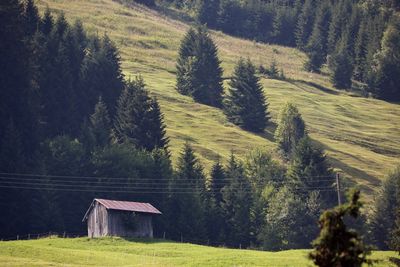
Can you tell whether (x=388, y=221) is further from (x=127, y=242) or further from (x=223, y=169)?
(x=127, y=242)

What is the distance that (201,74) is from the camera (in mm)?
161000

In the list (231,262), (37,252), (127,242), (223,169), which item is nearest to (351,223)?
(223,169)

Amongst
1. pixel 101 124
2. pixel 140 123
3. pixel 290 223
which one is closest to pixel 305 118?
pixel 140 123

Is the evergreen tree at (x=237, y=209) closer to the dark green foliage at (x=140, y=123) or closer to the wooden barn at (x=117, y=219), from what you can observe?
the wooden barn at (x=117, y=219)

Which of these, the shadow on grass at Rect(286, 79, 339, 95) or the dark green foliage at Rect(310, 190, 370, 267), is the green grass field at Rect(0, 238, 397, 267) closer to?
the dark green foliage at Rect(310, 190, 370, 267)

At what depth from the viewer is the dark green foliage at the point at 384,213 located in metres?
101

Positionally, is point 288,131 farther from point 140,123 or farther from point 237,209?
point 237,209

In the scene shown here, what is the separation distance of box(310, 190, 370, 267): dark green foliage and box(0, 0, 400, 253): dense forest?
64967 millimetres

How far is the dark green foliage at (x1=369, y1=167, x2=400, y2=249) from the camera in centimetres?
10106

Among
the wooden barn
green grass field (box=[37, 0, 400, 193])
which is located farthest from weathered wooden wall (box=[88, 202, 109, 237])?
green grass field (box=[37, 0, 400, 193])

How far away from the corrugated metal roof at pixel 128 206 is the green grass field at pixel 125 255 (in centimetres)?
713

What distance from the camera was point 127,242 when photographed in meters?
80.8

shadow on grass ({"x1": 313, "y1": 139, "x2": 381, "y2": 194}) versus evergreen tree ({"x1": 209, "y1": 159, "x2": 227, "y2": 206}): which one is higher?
evergreen tree ({"x1": 209, "y1": 159, "x2": 227, "y2": 206})

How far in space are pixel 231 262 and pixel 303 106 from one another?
107m
